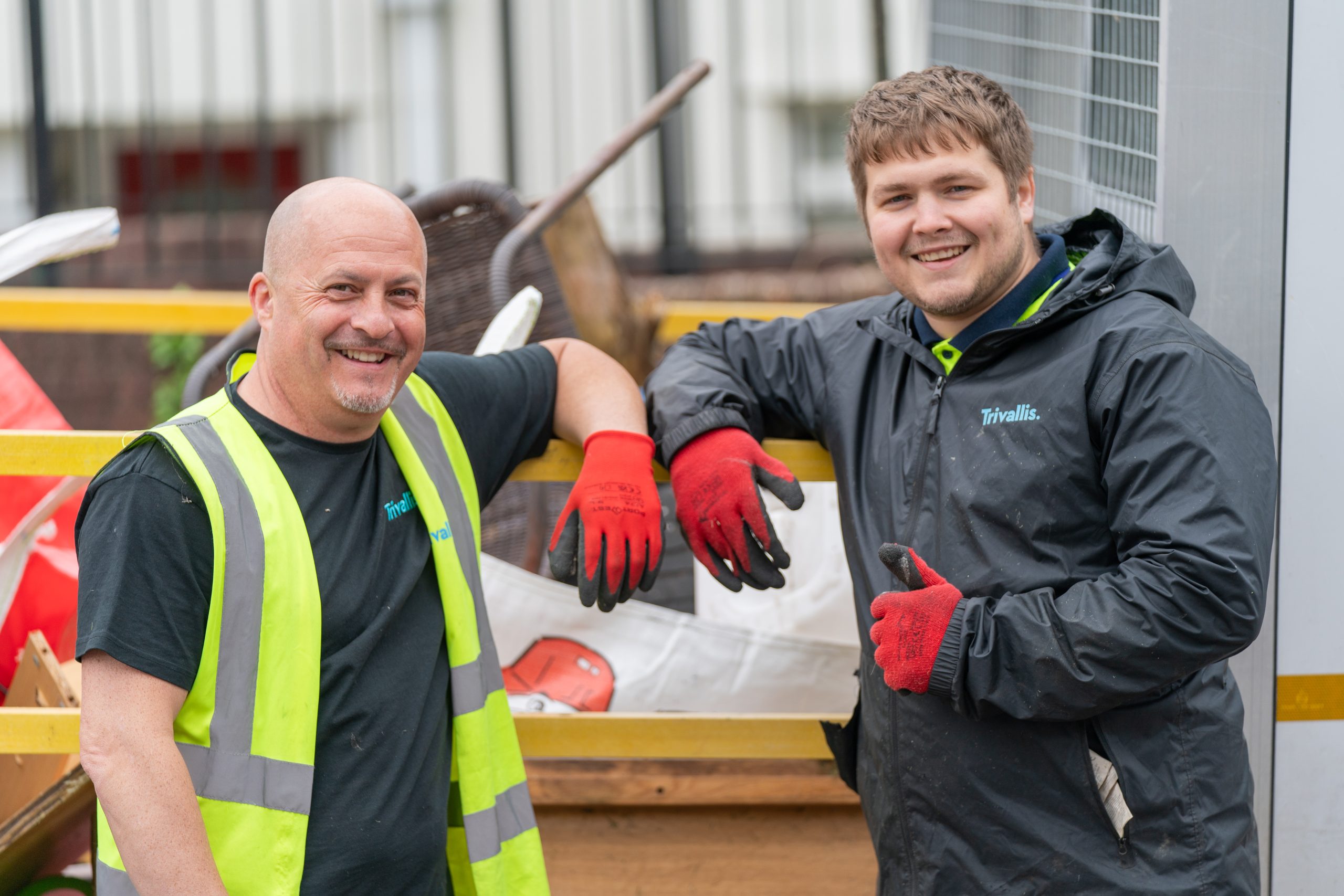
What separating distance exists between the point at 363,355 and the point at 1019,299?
1028 millimetres

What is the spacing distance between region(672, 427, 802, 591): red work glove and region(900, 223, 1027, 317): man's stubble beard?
353 mm

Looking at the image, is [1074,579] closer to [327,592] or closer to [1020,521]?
[1020,521]

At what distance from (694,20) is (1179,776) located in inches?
323

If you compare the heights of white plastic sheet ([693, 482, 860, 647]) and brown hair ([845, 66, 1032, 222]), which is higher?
brown hair ([845, 66, 1032, 222])

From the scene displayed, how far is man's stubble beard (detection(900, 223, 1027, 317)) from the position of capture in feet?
6.64

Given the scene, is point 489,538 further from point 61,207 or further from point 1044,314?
point 61,207

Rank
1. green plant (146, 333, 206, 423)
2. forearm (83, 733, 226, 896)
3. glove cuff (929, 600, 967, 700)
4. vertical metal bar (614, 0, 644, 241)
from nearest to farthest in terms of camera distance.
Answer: forearm (83, 733, 226, 896), glove cuff (929, 600, 967, 700), green plant (146, 333, 206, 423), vertical metal bar (614, 0, 644, 241)

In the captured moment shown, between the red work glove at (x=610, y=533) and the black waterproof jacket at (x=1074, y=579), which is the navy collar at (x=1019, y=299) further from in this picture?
the red work glove at (x=610, y=533)

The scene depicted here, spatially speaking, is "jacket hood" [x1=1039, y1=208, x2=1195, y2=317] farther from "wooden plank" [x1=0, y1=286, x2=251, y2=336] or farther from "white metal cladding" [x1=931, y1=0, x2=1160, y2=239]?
"wooden plank" [x1=0, y1=286, x2=251, y2=336]

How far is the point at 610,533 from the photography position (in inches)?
82.0

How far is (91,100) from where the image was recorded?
21.5 ft

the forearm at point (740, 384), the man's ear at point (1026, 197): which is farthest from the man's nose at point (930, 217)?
the forearm at point (740, 384)

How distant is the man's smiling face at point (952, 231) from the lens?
2.02 meters

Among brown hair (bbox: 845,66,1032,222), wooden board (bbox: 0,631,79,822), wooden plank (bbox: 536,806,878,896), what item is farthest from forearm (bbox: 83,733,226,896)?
brown hair (bbox: 845,66,1032,222)
